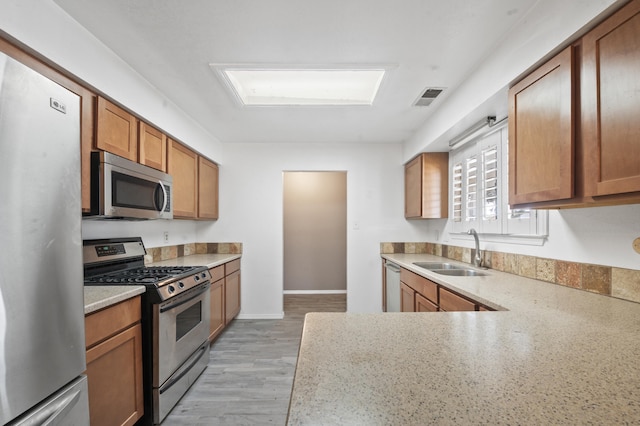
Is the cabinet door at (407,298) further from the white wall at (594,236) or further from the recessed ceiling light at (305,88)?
the recessed ceiling light at (305,88)

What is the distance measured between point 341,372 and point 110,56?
7.22 ft

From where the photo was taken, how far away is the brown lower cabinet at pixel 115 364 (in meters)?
1.34

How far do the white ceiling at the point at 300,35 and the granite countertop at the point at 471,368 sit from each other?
147cm

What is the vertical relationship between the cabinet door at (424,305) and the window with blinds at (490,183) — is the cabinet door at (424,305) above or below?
below

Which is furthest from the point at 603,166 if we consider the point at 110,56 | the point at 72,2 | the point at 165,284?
the point at 110,56

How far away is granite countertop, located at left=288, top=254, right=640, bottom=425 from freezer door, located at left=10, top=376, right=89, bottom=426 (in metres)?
0.90

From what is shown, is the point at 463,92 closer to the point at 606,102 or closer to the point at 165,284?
the point at 606,102

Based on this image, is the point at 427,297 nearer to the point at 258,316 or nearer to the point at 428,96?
the point at 428,96

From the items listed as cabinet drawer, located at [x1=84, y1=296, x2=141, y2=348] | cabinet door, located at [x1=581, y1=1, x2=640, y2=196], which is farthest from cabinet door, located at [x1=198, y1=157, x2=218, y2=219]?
cabinet door, located at [x1=581, y1=1, x2=640, y2=196]

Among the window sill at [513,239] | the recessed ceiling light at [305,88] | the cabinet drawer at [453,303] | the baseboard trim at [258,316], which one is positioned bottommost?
the baseboard trim at [258,316]

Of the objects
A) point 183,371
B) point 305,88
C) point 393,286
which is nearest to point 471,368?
point 183,371

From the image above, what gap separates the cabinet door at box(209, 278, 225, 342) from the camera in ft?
9.23

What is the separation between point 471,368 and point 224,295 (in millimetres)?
2881

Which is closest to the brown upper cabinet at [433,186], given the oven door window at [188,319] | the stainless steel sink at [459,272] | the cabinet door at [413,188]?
the cabinet door at [413,188]
